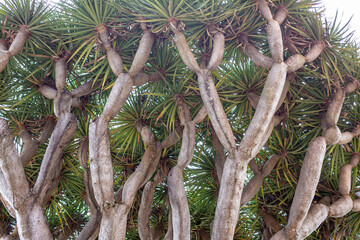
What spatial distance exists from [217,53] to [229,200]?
1.10m

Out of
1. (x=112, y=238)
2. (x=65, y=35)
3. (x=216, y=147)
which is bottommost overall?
(x=112, y=238)

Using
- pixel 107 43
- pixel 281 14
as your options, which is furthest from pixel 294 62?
pixel 107 43

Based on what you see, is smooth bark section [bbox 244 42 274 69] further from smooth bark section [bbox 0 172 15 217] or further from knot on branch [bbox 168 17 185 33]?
smooth bark section [bbox 0 172 15 217]

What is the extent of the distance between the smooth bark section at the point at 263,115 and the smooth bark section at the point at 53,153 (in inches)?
56.1

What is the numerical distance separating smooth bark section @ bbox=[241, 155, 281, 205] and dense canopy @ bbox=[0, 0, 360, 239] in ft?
0.04

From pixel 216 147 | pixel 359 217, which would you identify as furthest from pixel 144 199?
pixel 359 217

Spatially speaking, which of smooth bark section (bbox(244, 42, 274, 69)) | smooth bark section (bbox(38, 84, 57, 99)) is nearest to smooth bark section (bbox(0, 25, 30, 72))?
smooth bark section (bbox(38, 84, 57, 99))

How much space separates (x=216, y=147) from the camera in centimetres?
382

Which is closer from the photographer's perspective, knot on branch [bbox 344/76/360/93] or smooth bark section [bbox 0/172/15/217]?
smooth bark section [bbox 0/172/15/217]

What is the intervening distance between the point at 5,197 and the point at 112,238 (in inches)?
35.1

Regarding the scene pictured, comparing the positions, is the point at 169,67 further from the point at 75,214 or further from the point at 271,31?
the point at 75,214

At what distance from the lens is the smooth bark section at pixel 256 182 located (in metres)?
3.43

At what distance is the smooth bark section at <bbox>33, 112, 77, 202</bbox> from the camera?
297 centimetres

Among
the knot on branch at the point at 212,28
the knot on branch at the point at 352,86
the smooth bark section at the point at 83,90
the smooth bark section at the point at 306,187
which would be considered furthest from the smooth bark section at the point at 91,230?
the knot on branch at the point at 352,86
